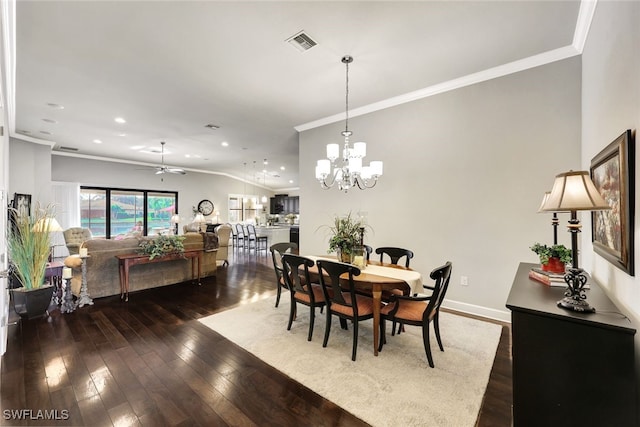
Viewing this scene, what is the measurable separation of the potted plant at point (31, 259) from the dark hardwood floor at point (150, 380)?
0.67ft

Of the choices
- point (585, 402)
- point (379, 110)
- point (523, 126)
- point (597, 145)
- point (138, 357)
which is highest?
point (379, 110)

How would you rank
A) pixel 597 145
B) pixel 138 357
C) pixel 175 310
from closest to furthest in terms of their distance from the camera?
pixel 597 145, pixel 138 357, pixel 175 310

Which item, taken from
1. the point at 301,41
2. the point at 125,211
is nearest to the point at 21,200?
the point at 125,211

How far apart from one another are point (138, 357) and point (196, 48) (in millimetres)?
3156

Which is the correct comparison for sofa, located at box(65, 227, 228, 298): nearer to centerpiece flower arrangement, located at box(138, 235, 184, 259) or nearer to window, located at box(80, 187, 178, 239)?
centerpiece flower arrangement, located at box(138, 235, 184, 259)

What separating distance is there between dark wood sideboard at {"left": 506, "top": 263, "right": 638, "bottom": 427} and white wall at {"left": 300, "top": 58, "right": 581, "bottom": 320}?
2.08 m

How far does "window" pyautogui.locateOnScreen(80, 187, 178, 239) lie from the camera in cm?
873

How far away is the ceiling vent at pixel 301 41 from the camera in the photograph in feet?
8.91

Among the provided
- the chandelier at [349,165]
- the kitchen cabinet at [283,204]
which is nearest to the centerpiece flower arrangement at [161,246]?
the chandelier at [349,165]

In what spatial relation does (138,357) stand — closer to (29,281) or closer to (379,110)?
(29,281)

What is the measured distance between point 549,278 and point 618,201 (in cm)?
65

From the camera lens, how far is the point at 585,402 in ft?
4.22

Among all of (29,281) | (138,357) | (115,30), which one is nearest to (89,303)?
(29,281)

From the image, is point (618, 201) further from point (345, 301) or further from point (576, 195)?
point (345, 301)
